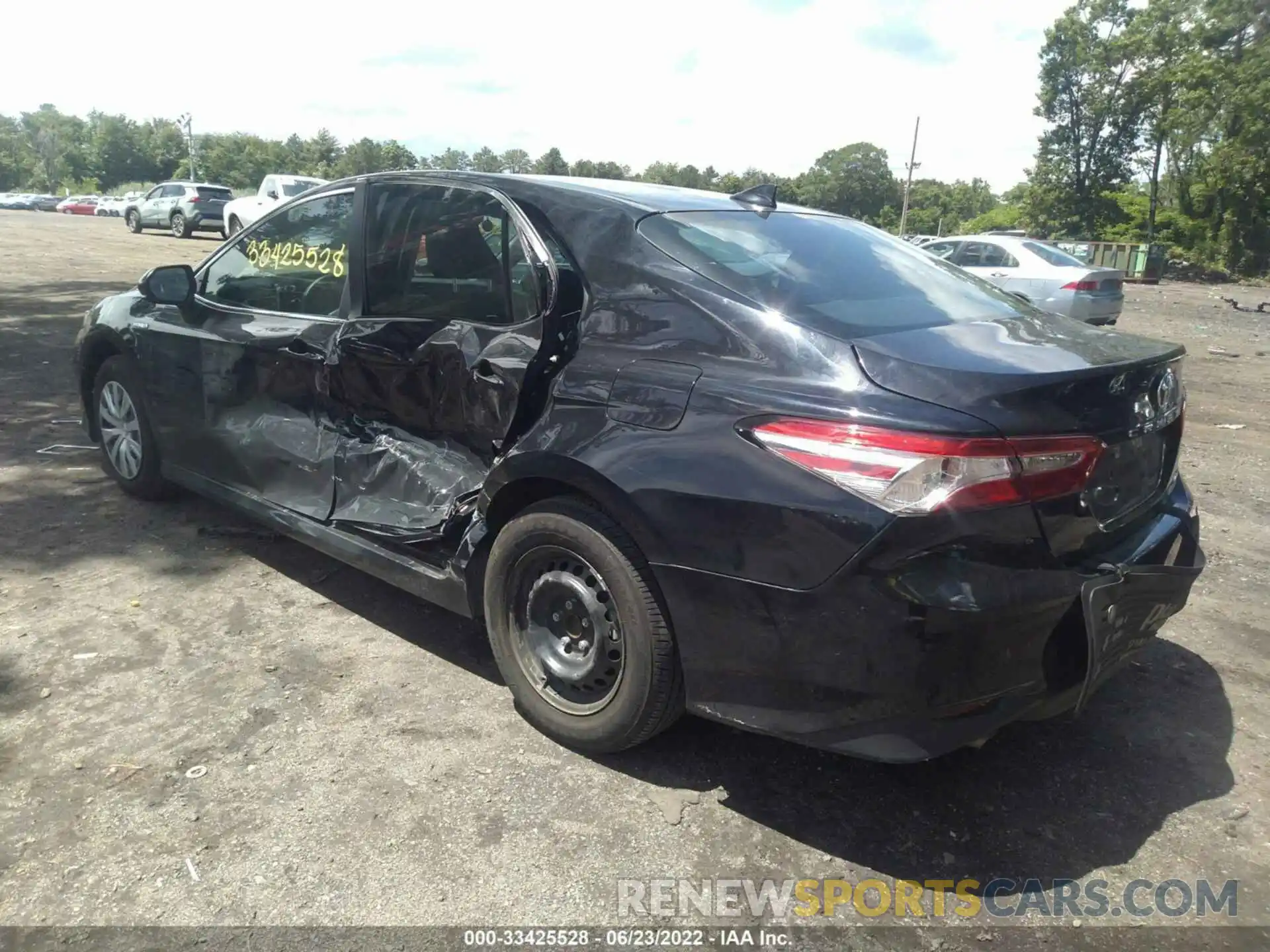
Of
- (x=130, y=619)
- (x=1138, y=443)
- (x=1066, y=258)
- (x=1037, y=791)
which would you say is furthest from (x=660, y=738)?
(x=1066, y=258)

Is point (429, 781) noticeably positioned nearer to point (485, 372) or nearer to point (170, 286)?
point (485, 372)

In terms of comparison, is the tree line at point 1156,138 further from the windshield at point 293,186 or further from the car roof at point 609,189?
the car roof at point 609,189

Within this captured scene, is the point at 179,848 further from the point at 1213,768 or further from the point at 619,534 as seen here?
the point at 1213,768

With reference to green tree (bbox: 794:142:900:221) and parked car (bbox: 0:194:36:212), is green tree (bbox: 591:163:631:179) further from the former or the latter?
green tree (bbox: 794:142:900:221)

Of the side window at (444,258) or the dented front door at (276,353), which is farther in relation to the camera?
the dented front door at (276,353)

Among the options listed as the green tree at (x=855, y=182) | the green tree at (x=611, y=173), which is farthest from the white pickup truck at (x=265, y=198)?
the green tree at (x=855, y=182)

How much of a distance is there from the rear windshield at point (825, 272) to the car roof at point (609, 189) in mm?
90

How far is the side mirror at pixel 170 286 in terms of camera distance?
430 cm

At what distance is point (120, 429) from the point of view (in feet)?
16.2

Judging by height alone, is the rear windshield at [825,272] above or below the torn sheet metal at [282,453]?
above

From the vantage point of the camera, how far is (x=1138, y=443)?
262 cm

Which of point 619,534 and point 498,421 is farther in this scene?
point 498,421

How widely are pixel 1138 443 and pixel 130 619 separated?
3.69m

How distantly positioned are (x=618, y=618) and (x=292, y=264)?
236cm
